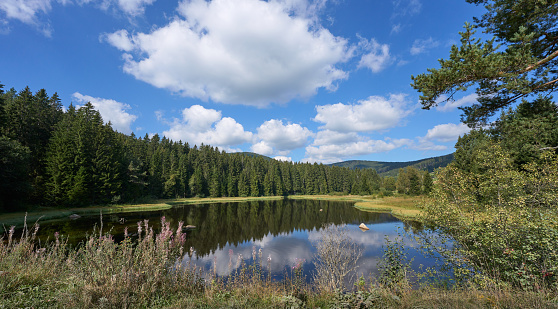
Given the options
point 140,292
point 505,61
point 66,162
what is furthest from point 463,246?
point 66,162

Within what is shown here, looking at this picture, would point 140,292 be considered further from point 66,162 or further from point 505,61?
point 66,162

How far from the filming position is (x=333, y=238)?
27.9ft

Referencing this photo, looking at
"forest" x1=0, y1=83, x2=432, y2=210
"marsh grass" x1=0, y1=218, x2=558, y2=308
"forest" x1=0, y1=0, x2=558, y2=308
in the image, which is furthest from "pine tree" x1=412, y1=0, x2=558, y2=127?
"forest" x1=0, y1=83, x2=432, y2=210

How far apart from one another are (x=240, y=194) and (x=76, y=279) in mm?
86827

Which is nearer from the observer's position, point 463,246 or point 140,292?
point 140,292

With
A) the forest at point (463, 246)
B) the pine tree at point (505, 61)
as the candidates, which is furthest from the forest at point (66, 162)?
the pine tree at point (505, 61)

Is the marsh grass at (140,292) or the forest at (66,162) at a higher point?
the forest at (66,162)

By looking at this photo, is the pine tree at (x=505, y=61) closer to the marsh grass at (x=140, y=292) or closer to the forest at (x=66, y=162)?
the marsh grass at (x=140, y=292)

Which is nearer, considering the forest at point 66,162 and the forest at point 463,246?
the forest at point 463,246

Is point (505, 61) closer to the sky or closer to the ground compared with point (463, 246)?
closer to the sky

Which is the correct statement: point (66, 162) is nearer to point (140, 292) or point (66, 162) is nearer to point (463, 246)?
point (140, 292)

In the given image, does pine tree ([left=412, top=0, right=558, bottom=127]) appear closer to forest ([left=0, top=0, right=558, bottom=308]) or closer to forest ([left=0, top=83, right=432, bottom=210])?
forest ([left=0, top=0, right=558, bottom=308])

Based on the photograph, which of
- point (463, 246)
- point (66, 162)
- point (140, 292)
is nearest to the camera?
point (140, 292)

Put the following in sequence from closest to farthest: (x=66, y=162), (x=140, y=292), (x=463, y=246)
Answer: (x=140, y=292) < (x=463, y=246) < (x=66, y=162)
